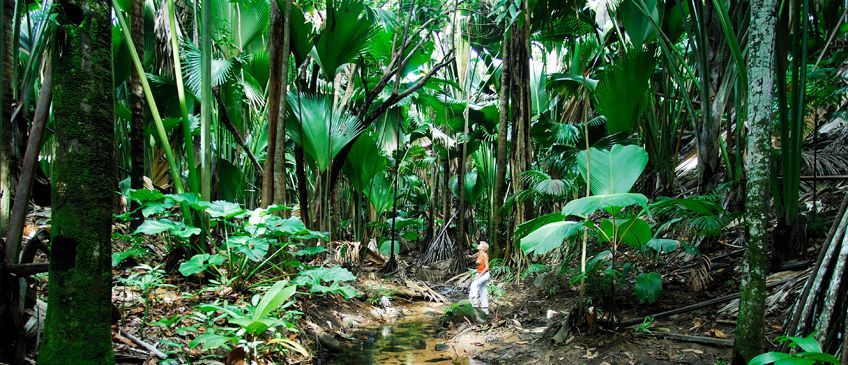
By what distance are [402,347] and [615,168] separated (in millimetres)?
2343

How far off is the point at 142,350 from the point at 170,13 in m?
2.57

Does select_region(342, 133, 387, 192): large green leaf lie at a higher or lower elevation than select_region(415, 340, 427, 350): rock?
higher

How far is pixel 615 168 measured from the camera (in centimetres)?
375

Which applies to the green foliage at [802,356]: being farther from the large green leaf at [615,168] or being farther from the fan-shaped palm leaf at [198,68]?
the fan-shaped palm leaf at [198,68]

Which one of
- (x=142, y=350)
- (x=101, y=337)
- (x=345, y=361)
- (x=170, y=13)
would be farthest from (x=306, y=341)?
(x=170, y=13)

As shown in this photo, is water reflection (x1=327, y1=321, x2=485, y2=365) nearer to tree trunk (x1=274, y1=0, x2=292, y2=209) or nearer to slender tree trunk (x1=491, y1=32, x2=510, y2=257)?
tree trunk (x1=274, y1=0, x2=292, y2=209)

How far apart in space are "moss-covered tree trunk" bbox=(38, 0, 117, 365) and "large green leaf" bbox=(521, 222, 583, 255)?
232 cm

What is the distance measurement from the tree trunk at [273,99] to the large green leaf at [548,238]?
8.13 ft

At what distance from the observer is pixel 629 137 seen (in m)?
5.57

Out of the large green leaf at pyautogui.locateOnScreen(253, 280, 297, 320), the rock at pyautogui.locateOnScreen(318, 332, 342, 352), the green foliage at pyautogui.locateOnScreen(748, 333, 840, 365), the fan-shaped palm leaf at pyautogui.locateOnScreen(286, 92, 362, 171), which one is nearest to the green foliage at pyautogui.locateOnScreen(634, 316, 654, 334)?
the green foliage at pyautogui.locateOnScreen(748, 333, 840, 365)

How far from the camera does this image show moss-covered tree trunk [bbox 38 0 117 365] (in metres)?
1.51

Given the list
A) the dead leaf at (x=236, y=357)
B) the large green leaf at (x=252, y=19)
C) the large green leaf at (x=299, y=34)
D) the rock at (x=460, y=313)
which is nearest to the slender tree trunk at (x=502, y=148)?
the rock at (x=460, y=313)

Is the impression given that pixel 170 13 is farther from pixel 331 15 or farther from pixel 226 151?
pixel 226 151

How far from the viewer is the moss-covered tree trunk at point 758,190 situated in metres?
2.21
